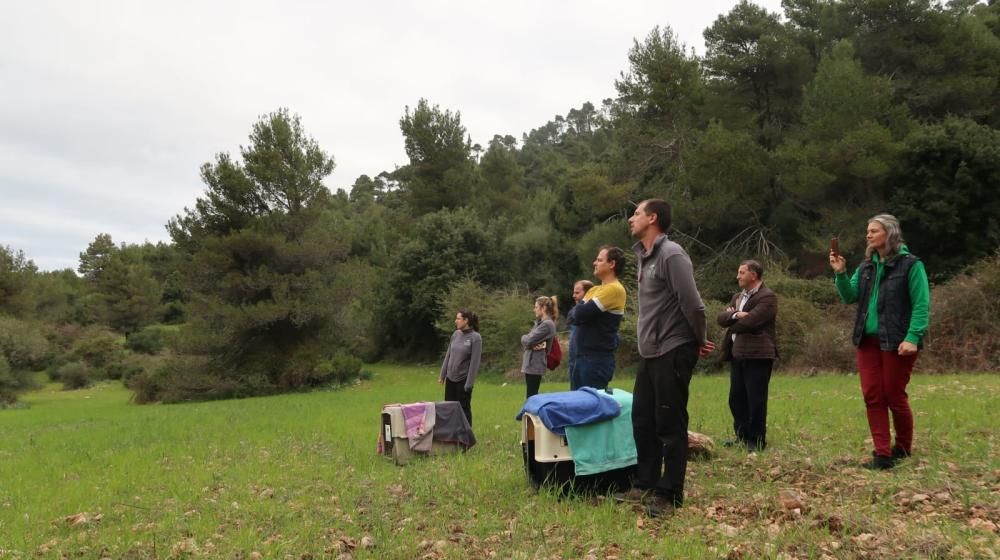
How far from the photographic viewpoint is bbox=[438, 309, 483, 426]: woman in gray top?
9.45 m

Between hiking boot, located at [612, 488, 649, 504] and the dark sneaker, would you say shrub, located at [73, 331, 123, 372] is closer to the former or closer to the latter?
hiking boot, located at [612, 488, 649, 504]

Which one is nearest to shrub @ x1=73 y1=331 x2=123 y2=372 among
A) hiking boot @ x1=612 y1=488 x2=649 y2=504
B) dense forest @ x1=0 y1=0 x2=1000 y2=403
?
dense forest @ x1=0 y1=0 x2=1000 y2=403

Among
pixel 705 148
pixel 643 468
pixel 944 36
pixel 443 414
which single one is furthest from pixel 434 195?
pixel 643 468

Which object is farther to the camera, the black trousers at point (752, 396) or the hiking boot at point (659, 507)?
the black trousers at point (752, 396)

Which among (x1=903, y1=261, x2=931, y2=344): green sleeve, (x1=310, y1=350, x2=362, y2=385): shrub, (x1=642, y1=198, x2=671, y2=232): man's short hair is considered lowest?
(x1=310, y1=350, x2=362, y2=385): shrub

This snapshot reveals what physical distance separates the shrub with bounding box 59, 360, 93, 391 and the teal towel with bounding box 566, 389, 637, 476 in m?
54.7

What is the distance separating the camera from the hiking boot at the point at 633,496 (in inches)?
207

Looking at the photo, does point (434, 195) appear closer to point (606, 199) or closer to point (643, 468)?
point (606, 199)

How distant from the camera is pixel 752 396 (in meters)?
7.09

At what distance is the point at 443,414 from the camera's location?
8.67 m

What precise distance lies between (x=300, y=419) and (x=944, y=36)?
3051 cm

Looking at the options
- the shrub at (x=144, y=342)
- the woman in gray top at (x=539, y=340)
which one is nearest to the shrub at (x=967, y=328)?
the woman in gray top at (x=539, y=340)

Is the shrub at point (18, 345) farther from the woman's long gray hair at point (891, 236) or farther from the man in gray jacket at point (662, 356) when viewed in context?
the woman's long gray hair at point (891, 236)

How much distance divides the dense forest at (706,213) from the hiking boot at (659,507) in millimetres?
16838
